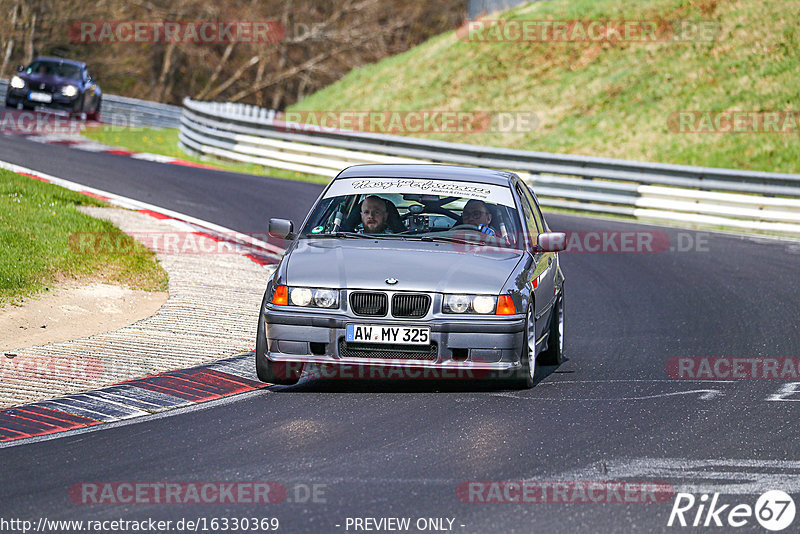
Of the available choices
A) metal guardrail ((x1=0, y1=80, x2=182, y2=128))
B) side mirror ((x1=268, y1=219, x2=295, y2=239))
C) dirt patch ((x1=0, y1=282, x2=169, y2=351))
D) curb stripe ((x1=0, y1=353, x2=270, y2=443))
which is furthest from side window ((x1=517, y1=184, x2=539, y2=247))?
metal guardrail ((x1=0, y1=80, x2=182, y2=128))

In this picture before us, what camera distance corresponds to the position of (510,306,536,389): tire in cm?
841

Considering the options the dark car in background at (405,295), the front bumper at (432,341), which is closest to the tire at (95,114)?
the dark car in background at (405,295)

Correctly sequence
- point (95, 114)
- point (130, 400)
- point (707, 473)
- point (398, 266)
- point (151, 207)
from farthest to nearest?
1. point (95, 114)
2. point (151, 207)
3. point (398, 266)
4. point (130, 400)
5. point (707, 473)

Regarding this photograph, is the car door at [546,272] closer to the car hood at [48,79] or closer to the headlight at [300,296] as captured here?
the headlight at [300,296]

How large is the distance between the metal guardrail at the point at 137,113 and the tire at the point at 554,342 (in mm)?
29878

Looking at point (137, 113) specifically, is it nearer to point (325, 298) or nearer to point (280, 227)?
point (280, 227)

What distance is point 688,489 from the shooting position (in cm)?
615

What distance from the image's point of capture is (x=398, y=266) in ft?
27.6

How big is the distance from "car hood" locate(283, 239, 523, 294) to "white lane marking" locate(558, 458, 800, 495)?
1.96 metres

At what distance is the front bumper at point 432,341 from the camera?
8.15m

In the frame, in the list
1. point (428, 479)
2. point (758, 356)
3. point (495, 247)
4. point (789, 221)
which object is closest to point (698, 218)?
point (789, 221)

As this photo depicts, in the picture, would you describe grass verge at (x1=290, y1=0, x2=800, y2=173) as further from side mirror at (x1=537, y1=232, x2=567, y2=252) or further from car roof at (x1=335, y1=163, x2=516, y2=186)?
side mirror at (x1=537, y1=232, x2=567, y2=252)

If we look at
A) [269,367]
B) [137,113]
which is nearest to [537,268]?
[269,367]

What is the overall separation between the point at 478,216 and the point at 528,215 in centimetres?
70
